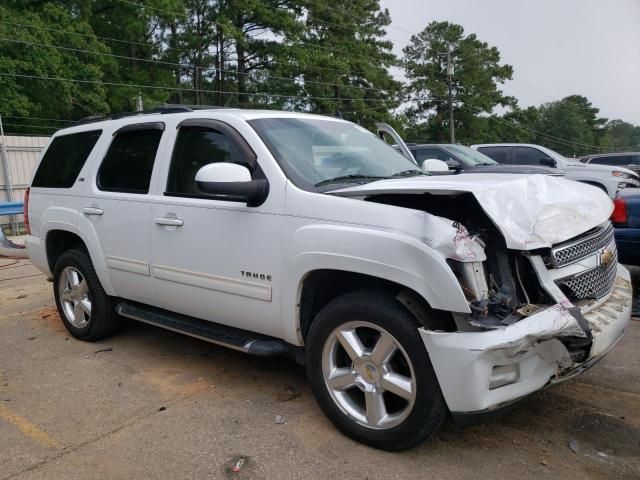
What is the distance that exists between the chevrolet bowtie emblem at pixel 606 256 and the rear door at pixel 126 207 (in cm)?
302

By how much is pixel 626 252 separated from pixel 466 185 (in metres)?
3.15

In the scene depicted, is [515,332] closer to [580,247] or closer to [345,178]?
[580,247]

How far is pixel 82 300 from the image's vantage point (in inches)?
192

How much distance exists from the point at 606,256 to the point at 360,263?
5.04ft

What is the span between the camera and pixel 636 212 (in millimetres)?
5121

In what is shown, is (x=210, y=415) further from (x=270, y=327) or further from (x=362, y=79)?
(x=362, y=79)

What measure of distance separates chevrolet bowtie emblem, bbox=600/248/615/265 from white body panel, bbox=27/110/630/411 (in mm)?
196

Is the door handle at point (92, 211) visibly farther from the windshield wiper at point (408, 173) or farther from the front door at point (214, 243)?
the windshield wiper at point (408, 173)

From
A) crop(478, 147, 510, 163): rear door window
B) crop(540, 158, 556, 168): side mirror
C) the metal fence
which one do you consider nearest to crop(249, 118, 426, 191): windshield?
crop(540, 158, 556, 168): side mirror

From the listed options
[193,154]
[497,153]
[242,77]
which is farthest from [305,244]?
[242,77]

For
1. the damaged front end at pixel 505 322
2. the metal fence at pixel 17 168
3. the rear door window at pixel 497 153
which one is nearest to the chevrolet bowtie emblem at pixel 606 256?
the damaged front end at pixel 505 322

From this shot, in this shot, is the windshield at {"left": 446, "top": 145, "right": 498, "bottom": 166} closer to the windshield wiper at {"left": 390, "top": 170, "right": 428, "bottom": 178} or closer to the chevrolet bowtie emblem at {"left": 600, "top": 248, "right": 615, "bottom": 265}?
the windshield wiper at {"left": 390, "top": 170, "right": 428, "bottom": 178}

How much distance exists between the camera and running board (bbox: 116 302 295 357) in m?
3.42

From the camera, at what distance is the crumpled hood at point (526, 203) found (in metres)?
2.67
